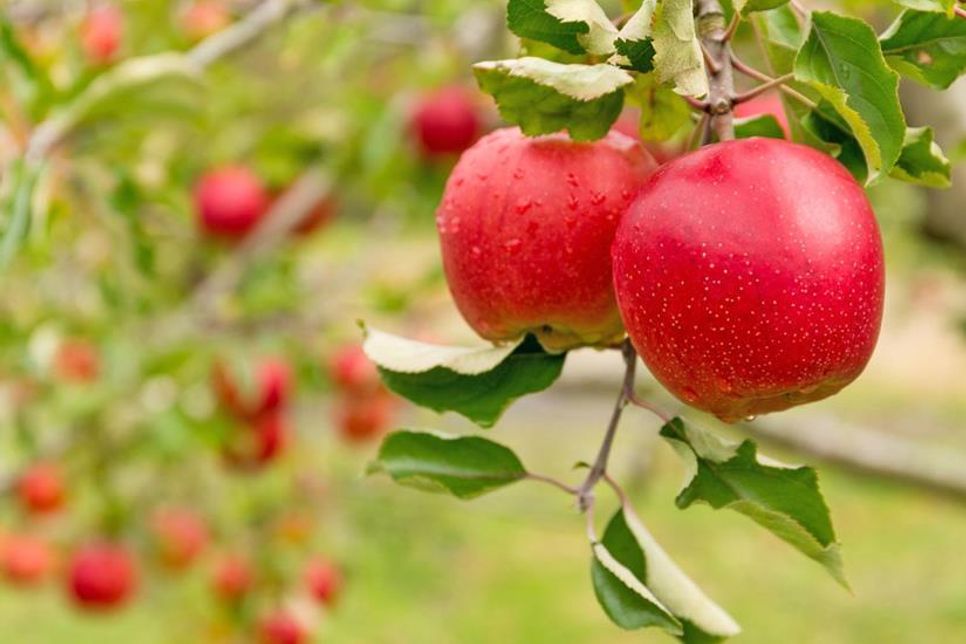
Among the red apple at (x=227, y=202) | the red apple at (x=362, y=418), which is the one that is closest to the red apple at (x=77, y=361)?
the red apple at (x=227, y=202)

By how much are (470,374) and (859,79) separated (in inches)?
10.9

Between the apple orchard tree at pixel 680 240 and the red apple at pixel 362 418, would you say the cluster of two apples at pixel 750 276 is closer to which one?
the apple orchard tree at pixel 680 240

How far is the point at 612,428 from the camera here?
Answer: 0.73 meters

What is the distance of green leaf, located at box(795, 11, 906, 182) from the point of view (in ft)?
2.05

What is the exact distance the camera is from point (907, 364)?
10.5 m

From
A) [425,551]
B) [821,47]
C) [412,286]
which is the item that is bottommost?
[425,551]

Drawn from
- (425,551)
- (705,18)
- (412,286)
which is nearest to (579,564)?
(425,551)

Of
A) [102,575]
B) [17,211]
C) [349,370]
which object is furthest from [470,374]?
[102,575]

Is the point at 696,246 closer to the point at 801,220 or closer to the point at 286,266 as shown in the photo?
the point at 801,220

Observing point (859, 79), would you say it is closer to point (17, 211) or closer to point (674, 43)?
point (674, 43)

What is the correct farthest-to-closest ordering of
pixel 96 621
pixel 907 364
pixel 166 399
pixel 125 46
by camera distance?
pixel 907 364 < pixel 96 621 < pixel 166 399 < pixel 125 46

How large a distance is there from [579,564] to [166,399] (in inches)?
155

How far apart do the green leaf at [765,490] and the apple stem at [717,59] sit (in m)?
0.16

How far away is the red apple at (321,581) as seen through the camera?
272 centimetres
